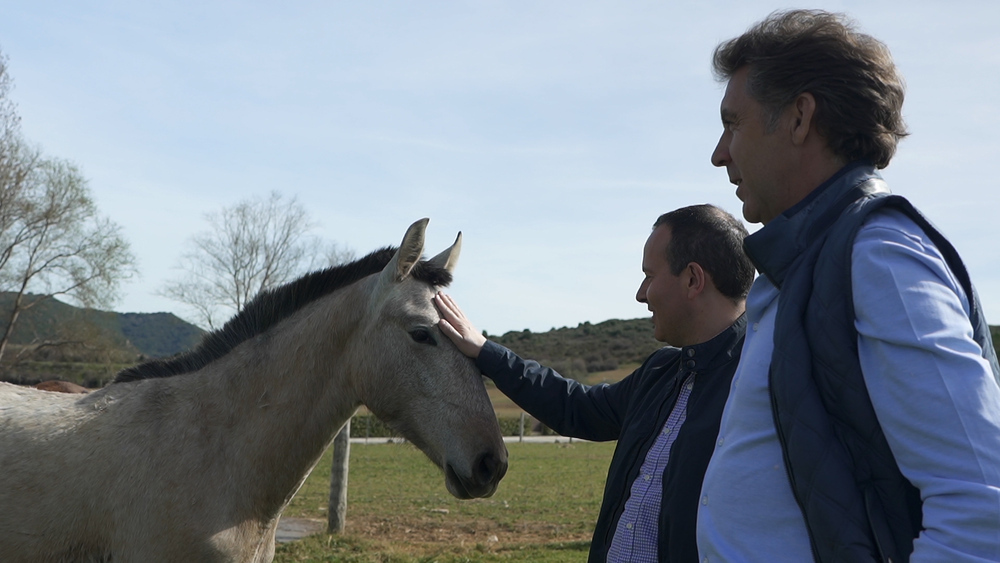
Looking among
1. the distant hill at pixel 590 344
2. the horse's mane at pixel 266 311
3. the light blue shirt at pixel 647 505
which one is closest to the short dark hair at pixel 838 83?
the light blue shirt at pixel 647 505

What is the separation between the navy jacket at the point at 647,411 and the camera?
2363 mm

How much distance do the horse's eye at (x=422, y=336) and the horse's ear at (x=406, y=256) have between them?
11.4 inches

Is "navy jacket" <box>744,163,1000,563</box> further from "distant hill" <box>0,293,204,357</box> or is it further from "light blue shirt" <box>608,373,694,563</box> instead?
"distant hill" <box>0,293,204,357</box>

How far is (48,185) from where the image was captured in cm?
3188

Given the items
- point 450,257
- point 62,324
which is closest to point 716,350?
point 450,257

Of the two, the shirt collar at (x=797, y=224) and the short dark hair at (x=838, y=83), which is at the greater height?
the short dark hair at (x=838, y=83)

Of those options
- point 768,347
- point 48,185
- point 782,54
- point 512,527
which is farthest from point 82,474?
point 48,185

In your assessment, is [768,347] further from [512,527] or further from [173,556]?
[512,527]

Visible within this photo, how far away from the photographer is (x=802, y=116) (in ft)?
4.93

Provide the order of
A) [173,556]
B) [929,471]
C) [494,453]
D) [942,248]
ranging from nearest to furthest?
[929,471], [942,248], [173,556], [494,453]

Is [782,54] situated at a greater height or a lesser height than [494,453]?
greater

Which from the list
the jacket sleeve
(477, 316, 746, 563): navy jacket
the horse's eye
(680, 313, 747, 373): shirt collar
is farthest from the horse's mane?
(680, 313, 747, 373): shirt collar

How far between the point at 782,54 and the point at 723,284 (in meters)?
1.32

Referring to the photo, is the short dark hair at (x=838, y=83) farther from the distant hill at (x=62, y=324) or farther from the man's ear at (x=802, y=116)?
the distant hill at (x=62, y=324)
